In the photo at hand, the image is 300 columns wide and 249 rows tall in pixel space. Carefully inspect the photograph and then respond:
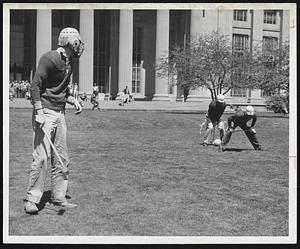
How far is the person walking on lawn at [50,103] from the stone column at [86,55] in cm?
2752

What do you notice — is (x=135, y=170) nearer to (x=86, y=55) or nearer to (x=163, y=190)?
(x=163, y=190)

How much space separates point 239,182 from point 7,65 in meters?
3.72

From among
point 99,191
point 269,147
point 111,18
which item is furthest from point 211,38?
point 99,191

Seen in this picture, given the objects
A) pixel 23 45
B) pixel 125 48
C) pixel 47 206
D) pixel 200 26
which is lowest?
pixel 47 206

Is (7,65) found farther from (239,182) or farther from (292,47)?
(239,182)

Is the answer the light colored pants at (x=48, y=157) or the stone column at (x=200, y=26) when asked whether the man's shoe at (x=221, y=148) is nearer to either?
the light colored pants at (x=48, y=157)

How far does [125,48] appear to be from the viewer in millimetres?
35250

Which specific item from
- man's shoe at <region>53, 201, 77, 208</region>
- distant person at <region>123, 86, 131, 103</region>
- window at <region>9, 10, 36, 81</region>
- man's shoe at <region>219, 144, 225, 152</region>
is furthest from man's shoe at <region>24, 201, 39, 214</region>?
window at <region>9, 10, 36, 81</region>

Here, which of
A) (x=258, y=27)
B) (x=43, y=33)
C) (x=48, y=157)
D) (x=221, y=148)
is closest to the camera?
(x=48, y=157)

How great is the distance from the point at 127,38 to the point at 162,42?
2.54m

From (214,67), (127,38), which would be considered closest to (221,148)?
(214,67)

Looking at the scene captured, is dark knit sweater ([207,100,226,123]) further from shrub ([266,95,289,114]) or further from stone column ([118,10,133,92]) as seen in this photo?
stone column ([118,10,133,92])

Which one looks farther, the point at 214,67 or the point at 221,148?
the point at 214,67

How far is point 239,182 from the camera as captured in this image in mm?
7672
